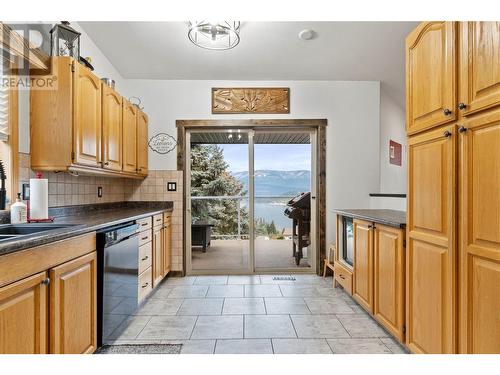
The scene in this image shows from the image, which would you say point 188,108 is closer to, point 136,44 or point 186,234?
point 136,44

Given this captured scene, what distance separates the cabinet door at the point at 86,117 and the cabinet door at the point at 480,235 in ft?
7.93

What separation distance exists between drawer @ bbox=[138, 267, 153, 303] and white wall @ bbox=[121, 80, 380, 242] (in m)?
1.47

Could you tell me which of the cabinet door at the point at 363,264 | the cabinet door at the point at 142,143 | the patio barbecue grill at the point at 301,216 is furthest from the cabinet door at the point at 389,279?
the cabinet door at the point at 142,143

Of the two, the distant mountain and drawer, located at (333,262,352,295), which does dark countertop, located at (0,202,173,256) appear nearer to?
the distant mountain

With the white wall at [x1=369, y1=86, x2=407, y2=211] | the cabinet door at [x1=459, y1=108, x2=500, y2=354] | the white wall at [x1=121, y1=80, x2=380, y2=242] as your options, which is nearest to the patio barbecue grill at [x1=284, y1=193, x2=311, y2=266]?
the white wall at [x1=121, y1=80, x2=380, y2=242]

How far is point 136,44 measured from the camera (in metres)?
3.02

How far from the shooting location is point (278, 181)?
13.1 ft

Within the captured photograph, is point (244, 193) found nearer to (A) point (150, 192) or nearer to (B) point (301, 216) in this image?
(B) point (301, 216)

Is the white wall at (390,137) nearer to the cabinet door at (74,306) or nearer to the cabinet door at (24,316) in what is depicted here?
the cabinet door at (74,306)

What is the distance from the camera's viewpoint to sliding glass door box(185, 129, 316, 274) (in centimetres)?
393

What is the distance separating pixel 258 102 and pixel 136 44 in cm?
153

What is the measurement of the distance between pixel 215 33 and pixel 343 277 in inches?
106
